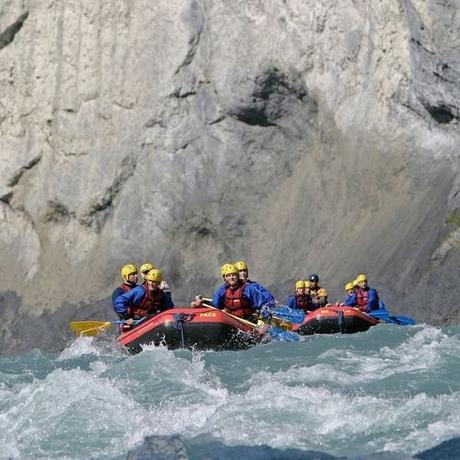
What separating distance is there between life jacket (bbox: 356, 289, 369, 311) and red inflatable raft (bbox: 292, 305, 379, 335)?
134 centimetres

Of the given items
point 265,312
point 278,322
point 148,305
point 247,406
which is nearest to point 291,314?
point 278,322

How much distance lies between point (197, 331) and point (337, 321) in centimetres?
378

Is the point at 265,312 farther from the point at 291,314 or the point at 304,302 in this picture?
→ the point at 304,302

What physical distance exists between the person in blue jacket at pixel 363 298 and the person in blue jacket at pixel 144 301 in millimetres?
4436

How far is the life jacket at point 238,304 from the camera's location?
18344mm

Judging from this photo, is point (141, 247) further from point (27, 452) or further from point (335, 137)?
point (27, 452)

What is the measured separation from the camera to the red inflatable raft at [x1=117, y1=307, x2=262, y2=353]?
1678cm

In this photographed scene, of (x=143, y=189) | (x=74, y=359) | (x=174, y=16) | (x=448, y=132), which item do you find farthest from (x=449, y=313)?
(x=174, y=16)

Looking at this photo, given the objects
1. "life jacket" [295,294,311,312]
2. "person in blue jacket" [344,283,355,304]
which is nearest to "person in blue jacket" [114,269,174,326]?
"life jacket" [295,294,311,312]

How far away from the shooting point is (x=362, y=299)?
2164 centimetres

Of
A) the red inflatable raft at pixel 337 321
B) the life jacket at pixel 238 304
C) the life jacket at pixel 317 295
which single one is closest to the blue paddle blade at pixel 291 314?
the red inflatable raft at pixel 337 321

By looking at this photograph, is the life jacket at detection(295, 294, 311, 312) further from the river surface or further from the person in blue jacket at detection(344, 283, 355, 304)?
the river surface

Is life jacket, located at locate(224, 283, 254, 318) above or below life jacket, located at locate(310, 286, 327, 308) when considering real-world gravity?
above

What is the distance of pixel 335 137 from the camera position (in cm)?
2620
